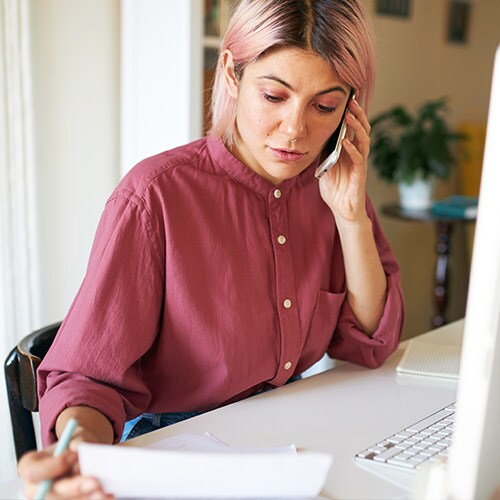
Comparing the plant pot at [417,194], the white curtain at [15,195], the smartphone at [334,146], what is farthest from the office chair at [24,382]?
the plant pot at [417,194]

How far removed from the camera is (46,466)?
0.74 metres

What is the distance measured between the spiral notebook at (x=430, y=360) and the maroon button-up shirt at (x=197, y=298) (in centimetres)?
6

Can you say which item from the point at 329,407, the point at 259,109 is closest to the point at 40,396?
the point at 329,407

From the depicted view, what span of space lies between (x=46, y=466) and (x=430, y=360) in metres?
0.85

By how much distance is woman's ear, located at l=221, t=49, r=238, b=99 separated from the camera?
1.21m

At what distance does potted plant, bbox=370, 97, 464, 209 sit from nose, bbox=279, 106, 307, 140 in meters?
1.99

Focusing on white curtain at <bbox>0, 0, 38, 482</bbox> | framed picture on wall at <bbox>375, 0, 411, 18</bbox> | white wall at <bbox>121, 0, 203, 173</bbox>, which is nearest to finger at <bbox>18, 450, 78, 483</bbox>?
white curtain at <bbox>0, 0, 38, 482</bbox>

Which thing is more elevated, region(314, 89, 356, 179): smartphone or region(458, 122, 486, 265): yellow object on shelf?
region(314, 89, 356, 179): smartphone

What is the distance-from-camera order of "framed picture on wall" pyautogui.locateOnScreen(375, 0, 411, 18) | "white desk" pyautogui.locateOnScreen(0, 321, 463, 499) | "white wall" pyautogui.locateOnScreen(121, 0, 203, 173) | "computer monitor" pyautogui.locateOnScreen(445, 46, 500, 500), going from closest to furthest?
1. "computer monitor" pyautogui.locateOnScreen(445, 46, 500, 500)
2. "white desk" pyautogui.locateOnScreen(0, 321, 463, 499)
3. "white wall" pyautogui.locateOnScreen(121, 0, 203, 173)
4. "framed picture on wall" pyautogui.locateOnScreen(375, 0, 411, 18)

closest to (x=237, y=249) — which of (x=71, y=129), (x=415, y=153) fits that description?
(x=71, y=129)

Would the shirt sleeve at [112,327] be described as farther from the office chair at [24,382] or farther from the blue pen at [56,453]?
the blue pen at [56,453]

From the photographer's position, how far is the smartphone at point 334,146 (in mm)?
1259

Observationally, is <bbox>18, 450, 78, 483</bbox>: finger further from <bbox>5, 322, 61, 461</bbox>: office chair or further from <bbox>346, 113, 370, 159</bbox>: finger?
<bbox>346, 113, 370, 159</bbox>: finger

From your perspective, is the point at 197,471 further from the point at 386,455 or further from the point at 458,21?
the point at 458,21
